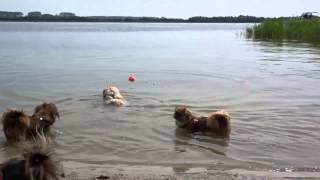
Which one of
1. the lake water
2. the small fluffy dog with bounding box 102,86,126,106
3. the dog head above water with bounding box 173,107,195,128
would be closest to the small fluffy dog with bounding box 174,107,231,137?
the dog head above water with bounding box 173,107,195,128

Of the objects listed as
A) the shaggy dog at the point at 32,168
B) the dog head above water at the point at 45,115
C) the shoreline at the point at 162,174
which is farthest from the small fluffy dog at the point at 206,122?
the shaggy dog at the point at 32,168

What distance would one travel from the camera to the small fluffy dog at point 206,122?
933 cm

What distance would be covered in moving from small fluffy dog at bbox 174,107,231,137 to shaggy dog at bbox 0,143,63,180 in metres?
6.26

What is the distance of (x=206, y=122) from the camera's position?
950 centimetres

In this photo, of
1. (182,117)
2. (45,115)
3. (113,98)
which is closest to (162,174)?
(182,117)

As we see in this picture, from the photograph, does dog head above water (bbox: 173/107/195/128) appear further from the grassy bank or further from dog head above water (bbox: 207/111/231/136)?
the grassy bank

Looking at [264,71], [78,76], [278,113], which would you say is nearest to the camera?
[278,113]

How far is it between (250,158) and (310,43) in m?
28.6

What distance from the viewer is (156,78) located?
57.5 feet

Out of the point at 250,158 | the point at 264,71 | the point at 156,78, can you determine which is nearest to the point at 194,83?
the point at 156,78

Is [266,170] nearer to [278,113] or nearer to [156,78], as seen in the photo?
[278,113]

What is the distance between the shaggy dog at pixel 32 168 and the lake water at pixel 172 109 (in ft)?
14.0

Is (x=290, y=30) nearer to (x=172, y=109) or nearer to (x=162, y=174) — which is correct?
(x=172, y=109)

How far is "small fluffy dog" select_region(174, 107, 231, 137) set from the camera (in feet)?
30.6
